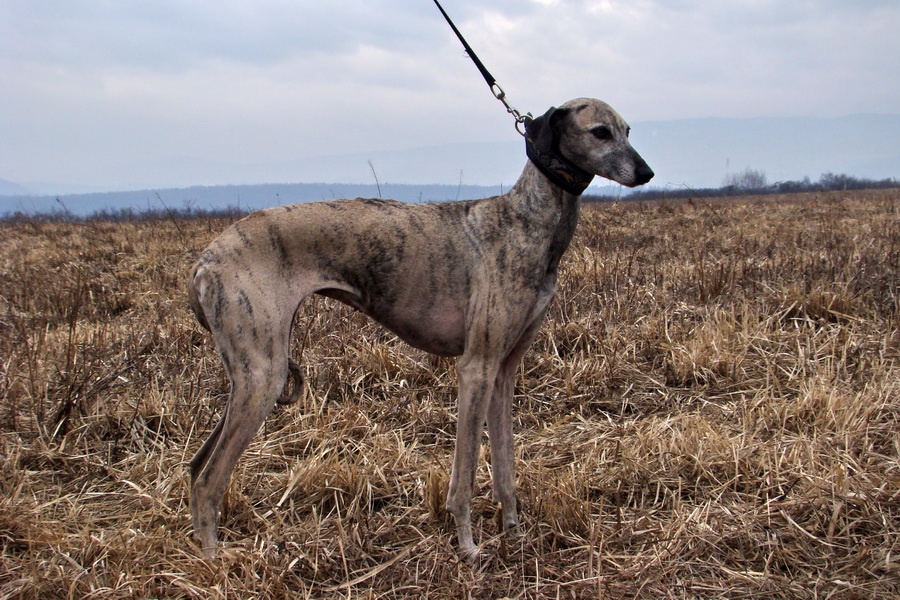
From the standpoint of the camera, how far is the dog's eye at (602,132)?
9.95 feet

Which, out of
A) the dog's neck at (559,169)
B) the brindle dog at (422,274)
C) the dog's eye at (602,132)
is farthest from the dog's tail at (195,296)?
the dog's eye at (602,132)

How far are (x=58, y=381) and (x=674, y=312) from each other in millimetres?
4838

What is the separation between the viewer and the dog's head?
3.02 metres

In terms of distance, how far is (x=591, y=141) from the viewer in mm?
3045

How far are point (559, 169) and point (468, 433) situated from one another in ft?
4.05

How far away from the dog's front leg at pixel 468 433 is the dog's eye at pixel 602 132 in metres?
1.09

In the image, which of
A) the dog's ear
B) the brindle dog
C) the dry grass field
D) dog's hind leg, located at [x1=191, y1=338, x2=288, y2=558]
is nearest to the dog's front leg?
the brindle dog

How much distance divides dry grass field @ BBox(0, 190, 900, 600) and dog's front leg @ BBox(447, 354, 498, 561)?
0.13 meters

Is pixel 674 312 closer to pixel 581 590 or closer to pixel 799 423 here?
pixel 799 423

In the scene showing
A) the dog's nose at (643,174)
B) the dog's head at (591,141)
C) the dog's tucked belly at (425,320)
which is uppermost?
the dog's head at (591,141)

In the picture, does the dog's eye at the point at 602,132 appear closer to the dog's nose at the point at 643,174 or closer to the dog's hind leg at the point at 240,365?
the dog's nose at the point at 643,174

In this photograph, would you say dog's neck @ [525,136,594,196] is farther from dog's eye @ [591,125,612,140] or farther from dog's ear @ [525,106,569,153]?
dog's eye @ [591,125,612,140]

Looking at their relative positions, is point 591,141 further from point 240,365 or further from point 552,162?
point 240,365

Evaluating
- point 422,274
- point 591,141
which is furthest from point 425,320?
point 591,141
